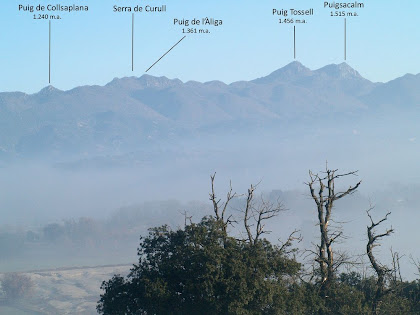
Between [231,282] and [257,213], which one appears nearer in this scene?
[231,282]


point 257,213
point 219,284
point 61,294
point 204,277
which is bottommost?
point 61,294

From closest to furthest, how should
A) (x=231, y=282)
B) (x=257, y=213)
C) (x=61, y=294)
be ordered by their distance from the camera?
1. (x=231, y=282)
2. (x=257, y=213)
3. (x=61, y=294)

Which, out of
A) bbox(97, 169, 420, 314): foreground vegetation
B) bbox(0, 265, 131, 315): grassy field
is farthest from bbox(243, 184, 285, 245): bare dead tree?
bbox(0, 265, 131, 315): grassy field

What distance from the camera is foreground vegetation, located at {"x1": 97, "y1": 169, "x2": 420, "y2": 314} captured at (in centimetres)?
1677

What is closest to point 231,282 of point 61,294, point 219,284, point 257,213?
point 219,284

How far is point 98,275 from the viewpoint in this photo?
10638 centimetres

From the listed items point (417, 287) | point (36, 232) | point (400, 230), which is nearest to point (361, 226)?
point (400, 230)

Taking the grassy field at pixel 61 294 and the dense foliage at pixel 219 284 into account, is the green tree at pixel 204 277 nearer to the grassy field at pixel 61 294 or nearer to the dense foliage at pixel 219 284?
the dense foliage at pixel 219 284

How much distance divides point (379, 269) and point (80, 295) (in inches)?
2953

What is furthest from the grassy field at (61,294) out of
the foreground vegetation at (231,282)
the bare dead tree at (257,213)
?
the foreground vegetation at (231,282)

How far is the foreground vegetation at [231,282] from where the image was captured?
660 inches

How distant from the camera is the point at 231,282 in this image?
16.5 meters

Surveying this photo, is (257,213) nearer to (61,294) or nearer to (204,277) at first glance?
(204,277)

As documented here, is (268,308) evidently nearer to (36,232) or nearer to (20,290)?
(20,290)
